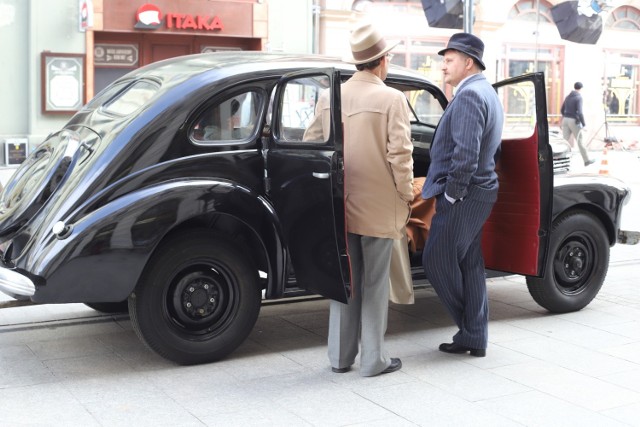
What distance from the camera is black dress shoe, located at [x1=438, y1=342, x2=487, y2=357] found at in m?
5.57

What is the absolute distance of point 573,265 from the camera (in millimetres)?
6707

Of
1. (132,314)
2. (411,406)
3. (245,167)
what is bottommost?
(411,406)

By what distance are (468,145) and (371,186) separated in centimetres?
62

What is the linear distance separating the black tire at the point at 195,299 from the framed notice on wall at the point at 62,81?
1337cm

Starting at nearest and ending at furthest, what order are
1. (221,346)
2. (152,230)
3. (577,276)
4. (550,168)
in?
1. (152,230)
2. (221,346)
3. (550,168)
4. (577,276)

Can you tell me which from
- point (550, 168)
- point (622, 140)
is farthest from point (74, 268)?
point (622, 140)

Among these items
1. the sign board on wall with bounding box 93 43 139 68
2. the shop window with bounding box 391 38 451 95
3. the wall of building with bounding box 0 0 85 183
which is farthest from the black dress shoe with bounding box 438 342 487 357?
the shop window with bounding box 391 38 451 95

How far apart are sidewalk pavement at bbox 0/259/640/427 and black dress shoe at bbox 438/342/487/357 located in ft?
0.15

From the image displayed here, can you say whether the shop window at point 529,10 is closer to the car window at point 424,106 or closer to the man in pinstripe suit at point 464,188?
the car window at point 424,106

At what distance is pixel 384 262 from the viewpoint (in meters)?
5.13

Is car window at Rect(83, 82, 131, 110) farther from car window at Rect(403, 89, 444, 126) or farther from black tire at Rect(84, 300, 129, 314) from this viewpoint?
car window at Rect(403, 89, 444, 126)

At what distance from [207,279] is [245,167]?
0.68 meters

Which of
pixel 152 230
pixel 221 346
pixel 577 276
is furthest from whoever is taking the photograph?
pixel 577 276

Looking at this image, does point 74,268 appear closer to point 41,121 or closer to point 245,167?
point 245,167
